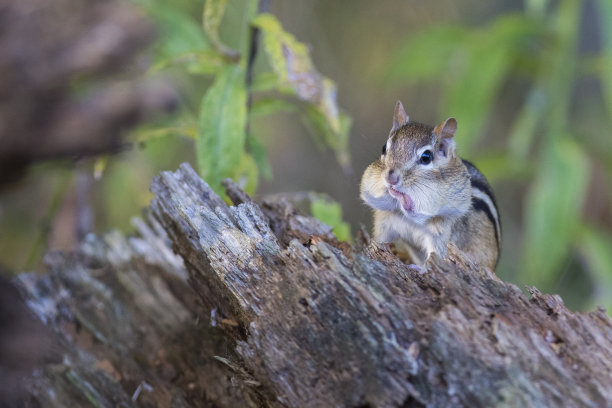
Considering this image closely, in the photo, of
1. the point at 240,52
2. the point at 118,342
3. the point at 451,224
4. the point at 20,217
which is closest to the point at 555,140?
the point at 451,224

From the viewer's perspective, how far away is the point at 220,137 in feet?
7.37

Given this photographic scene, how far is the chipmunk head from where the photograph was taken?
6.88ft

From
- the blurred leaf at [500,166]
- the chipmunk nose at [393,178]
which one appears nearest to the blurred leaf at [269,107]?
the chipmunk nose at [393,178]

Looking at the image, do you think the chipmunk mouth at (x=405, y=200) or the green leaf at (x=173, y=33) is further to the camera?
the green leaf at (x=173, y=33)

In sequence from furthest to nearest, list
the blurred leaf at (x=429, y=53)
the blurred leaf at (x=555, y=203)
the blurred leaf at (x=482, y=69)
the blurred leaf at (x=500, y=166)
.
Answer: the blurred leaf at (x=429, y=53)
the blurred leaf at (x=500, y=166)
the blurred leaf at (x=482, y=69)
the blurred leaf at (x=555, y=203)

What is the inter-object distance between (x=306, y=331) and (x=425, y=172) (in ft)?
2.64

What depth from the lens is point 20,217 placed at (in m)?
3.99

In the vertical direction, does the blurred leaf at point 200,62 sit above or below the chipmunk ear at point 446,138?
above

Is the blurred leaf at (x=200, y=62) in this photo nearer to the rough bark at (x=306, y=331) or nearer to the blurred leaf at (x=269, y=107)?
the blurred leaf at (x=269, y=107)

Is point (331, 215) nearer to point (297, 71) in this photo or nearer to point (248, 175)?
point (248, 175)

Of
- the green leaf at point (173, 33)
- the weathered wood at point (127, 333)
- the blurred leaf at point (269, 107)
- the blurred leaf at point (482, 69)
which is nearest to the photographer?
the weathered wood at point (127, 333)

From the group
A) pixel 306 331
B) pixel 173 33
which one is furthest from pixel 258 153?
pixel 306 331

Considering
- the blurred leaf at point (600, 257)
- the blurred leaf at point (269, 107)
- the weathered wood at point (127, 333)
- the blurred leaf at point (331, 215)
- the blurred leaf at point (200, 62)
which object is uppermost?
the blurred leaf at point (200, 62)

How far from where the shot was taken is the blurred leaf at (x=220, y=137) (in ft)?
7.35
